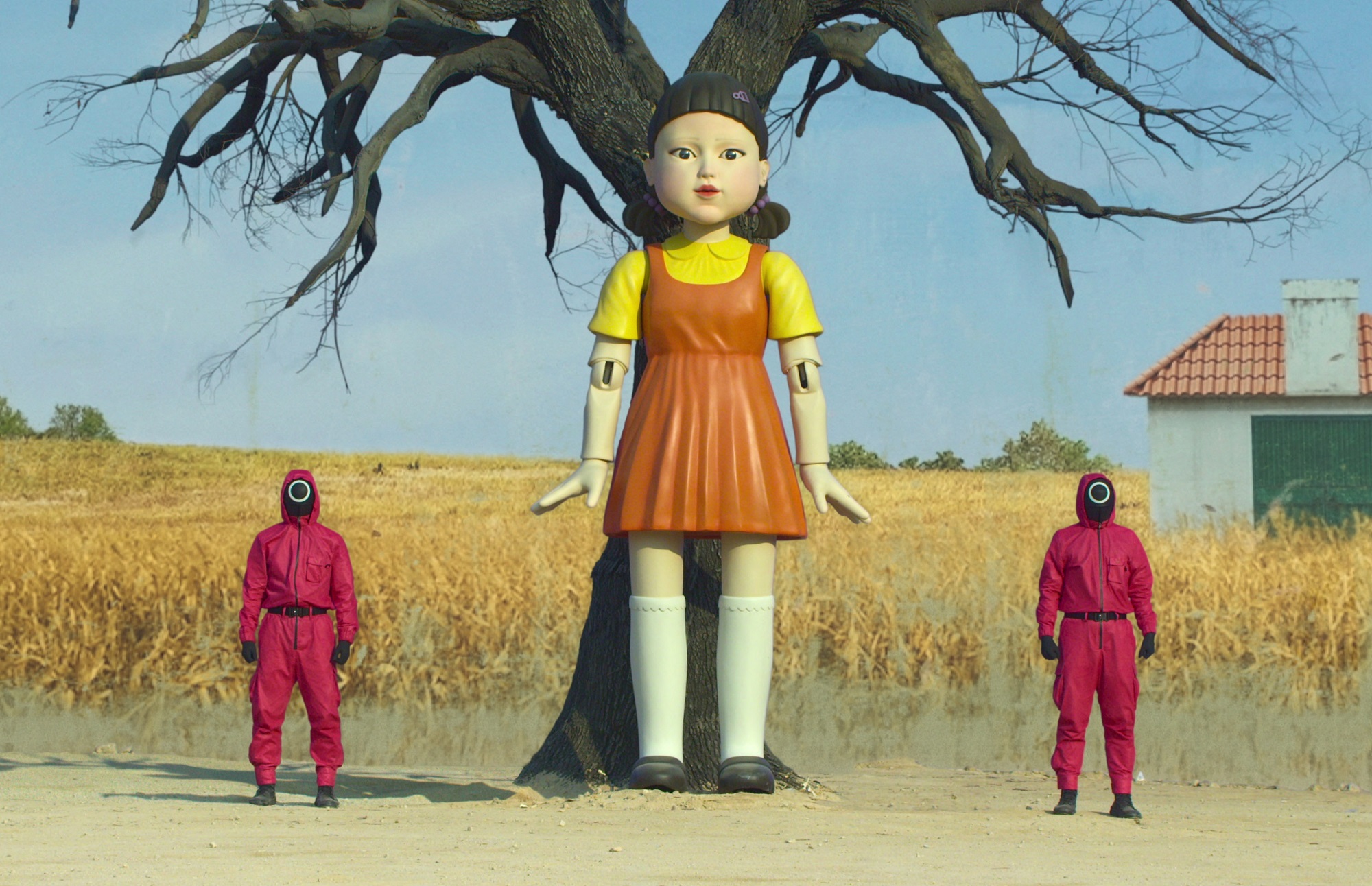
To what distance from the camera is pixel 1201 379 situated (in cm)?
1788

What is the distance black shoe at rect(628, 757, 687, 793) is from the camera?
574 cm

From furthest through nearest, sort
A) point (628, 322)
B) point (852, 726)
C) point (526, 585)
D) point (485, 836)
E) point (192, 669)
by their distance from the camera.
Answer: point (526, 585) → point (192, 669) → point (852, 726) → point (628, 322) → point (485, 836)

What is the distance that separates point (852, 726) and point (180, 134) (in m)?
5.41

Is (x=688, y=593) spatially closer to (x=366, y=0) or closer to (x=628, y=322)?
(x=628, y=322)

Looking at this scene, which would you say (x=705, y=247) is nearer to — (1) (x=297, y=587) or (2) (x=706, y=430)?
(2) (x=706, y=430)

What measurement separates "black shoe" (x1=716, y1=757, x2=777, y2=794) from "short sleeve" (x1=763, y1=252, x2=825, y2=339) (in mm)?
1645

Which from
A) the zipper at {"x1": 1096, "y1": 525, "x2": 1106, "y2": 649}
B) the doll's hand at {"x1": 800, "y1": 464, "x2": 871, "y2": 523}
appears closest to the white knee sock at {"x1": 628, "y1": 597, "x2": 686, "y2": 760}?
the doll's hand at {"x1": 800, "y1": 464, "x2": 871, "y2": 523}

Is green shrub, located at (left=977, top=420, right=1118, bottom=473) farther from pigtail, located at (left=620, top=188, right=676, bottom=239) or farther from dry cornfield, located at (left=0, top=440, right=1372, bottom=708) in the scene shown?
pigtail, located at (left=620, top=188, right=676, bottom=239)

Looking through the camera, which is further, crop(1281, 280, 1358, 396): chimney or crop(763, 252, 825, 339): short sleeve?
crop(1281, 280, 1358, 396): chimney

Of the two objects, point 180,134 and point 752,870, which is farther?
point 180,134

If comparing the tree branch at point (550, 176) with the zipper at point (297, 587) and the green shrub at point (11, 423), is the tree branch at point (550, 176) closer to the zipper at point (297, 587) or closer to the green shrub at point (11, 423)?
the zipper at point (297, 587)

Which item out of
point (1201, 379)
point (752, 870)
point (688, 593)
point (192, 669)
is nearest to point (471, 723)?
point (192, 669)

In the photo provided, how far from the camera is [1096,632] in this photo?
623 centimetres

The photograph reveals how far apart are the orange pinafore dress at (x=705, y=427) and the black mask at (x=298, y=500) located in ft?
4.92
